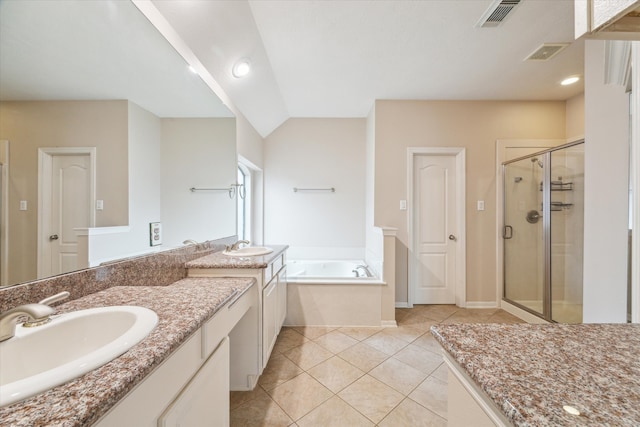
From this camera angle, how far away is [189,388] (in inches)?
30.0

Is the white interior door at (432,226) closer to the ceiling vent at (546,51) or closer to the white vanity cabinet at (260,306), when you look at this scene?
the ceiling vent at (546,51)

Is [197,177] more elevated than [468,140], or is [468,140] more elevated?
[468,140]

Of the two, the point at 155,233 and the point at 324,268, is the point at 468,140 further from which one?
the point at 155,233

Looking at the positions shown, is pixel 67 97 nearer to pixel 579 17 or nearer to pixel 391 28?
pixel 579 17

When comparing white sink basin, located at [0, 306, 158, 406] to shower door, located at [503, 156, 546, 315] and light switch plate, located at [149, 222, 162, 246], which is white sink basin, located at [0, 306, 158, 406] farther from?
shower door, located at [503, 156, 546, 315]

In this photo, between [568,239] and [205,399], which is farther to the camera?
[568,239]

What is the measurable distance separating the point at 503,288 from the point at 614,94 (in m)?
2.26

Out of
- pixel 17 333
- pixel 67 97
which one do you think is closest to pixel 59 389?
pixel 17 333

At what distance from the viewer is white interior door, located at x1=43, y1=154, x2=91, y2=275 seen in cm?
83

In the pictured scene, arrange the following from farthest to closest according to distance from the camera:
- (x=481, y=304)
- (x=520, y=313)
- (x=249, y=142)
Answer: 1. (x=481, y=304)
2. (x=249, y=142)
3. (x=520, y=313)

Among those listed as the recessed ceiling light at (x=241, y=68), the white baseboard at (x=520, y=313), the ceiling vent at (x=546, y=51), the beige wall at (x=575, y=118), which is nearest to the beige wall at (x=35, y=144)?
the recessed ceiling light at (x=241, y=68)

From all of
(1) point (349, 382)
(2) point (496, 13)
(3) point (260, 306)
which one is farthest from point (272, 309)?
(2) point (496, 13)

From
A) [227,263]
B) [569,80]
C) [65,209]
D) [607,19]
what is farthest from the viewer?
[569,80]

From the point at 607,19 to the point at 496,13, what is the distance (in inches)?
71.8
